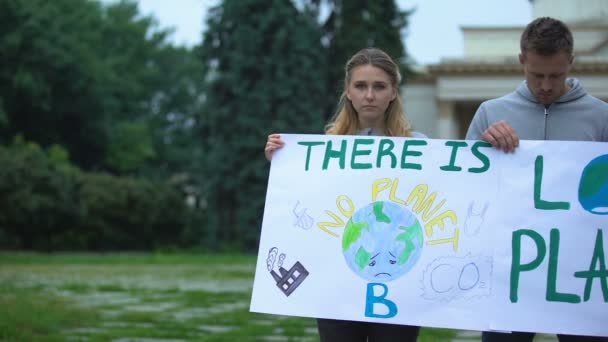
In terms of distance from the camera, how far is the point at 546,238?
9.99ft

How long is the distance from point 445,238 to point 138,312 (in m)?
5.60

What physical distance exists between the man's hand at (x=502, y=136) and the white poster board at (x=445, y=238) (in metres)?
0.04

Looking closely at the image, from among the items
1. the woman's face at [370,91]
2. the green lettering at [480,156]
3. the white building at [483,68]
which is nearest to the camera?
the green lettering at [480,156]

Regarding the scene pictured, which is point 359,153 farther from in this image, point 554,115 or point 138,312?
point 138,312

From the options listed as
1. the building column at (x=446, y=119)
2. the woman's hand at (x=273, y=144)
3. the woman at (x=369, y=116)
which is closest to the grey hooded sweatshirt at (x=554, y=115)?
the woman at (x=369, y=116)

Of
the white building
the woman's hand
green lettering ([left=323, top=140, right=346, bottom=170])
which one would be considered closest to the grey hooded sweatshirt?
green lettering ([left=323, top=140, right=346, bottom=170])

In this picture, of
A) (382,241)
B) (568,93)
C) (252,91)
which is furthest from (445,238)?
(252,91)

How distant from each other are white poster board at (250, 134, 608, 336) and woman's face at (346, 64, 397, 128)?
4.3 inches

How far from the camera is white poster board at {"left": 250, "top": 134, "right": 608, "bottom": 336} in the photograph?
9.84ft

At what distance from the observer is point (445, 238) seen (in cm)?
312

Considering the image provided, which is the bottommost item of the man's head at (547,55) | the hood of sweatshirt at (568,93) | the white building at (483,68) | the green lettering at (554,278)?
the green lettering at (554,278)

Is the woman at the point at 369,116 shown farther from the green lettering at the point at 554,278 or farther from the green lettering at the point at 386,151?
the green lettering at the point at 554,278

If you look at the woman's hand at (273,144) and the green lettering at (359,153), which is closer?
the green lettering at (359,153)

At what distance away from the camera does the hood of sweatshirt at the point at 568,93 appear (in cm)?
310
